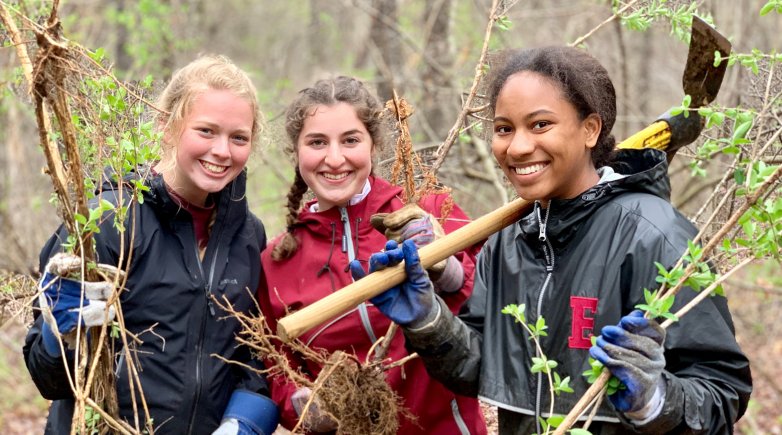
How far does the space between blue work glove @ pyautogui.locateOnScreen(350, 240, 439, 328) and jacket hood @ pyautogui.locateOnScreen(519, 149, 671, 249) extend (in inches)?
14.7

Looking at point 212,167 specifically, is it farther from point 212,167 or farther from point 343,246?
point 343,246

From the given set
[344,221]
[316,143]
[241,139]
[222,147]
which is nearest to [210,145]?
[222,147]

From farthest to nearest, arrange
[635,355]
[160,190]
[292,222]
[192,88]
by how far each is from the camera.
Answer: [292,222] → [192,88] → [160,190] → [635,355]

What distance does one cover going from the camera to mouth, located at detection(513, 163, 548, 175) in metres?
2.59

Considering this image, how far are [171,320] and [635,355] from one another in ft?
5.47

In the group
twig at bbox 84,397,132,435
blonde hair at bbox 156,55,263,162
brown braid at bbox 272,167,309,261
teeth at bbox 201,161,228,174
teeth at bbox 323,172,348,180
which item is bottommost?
twig at bbox 84,397,132,435

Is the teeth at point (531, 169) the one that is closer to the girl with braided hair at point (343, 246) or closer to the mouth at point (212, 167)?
the girl with braided hair at point (343, 246)

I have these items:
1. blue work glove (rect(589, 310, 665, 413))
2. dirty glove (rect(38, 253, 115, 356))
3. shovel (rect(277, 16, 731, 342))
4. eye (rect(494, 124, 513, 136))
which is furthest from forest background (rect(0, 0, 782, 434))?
blue work glove (rect(589, 310, 665, 413))

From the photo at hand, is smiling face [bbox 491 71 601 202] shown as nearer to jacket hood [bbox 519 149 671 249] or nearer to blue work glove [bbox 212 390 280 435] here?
jacket hood [bbox 519 149 671 249]

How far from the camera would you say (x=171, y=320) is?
3076mm

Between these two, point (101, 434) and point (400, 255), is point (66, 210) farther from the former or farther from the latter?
point (400, 255)

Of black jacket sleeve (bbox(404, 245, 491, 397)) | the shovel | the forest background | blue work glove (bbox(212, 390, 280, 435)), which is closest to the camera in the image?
the shovel

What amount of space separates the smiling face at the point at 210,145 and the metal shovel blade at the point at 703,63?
164cm

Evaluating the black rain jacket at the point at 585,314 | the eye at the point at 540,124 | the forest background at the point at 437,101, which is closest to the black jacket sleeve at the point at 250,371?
the black rain jacket at the point at 585,314
